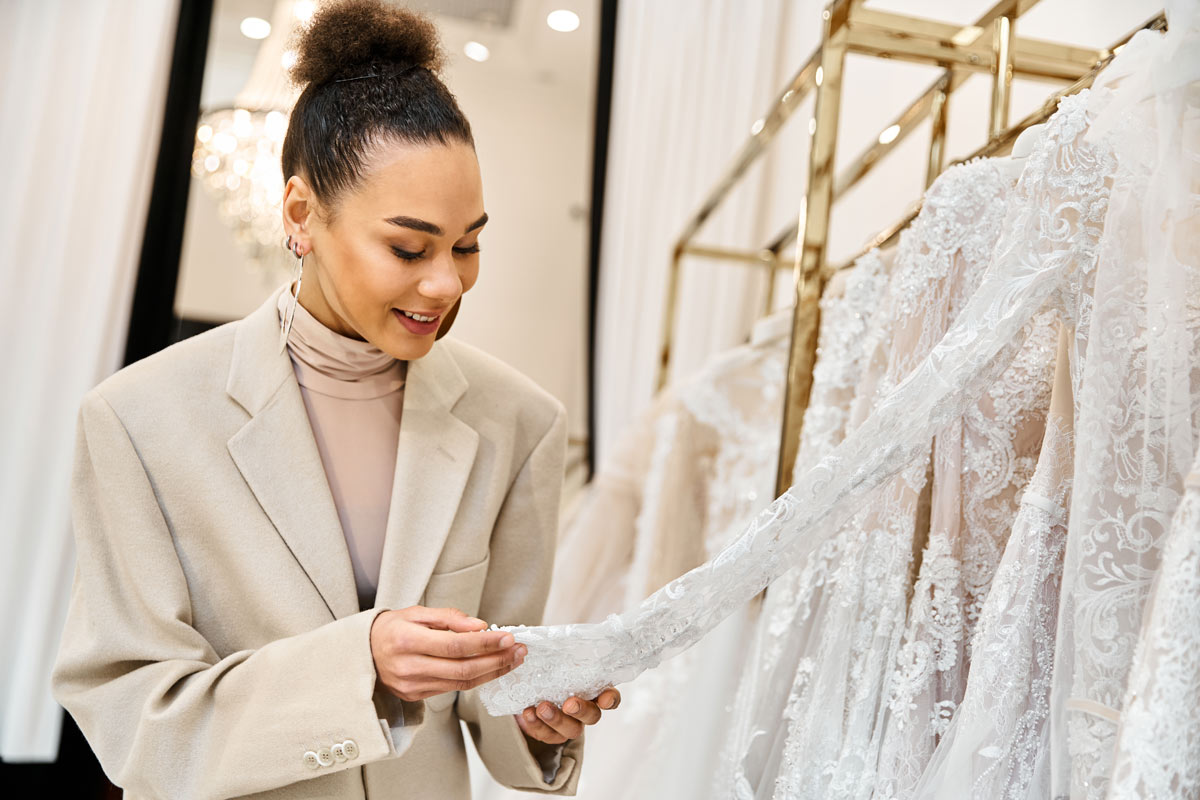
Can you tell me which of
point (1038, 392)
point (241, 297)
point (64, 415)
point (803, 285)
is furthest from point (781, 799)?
point (241, 297)

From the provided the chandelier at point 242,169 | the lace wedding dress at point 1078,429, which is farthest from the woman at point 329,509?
the chandelier at point 242,169

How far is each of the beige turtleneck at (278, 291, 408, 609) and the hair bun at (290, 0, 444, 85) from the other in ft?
0.80

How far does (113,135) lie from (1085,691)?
2555 mm

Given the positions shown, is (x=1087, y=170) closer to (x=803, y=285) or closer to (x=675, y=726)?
(x=803, y=285)

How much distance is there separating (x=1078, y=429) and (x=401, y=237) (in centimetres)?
57

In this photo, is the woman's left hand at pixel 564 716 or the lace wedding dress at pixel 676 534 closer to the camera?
the woman's left hand at pixel 564 716

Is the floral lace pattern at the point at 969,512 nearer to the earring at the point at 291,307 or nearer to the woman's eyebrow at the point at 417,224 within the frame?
the woman's eyebrow at the point at 417,224

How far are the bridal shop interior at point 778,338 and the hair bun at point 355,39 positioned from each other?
3cm

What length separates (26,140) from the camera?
2418mm

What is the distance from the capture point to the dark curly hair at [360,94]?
0.85m

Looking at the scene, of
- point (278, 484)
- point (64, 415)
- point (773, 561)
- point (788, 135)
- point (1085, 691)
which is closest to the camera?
point (1085, 691)

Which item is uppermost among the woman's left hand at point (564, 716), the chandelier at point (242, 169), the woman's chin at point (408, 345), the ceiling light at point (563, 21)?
the ceiling light at point (563, 21)

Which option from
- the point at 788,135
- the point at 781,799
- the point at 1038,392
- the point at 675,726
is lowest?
the point at 675,726

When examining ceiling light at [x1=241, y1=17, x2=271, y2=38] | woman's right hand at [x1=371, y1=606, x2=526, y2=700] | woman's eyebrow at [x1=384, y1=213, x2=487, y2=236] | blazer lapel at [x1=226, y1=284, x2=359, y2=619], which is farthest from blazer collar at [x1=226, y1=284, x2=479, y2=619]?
ceiling light at [x1=241, y1=17, x2=271, y2=38]
